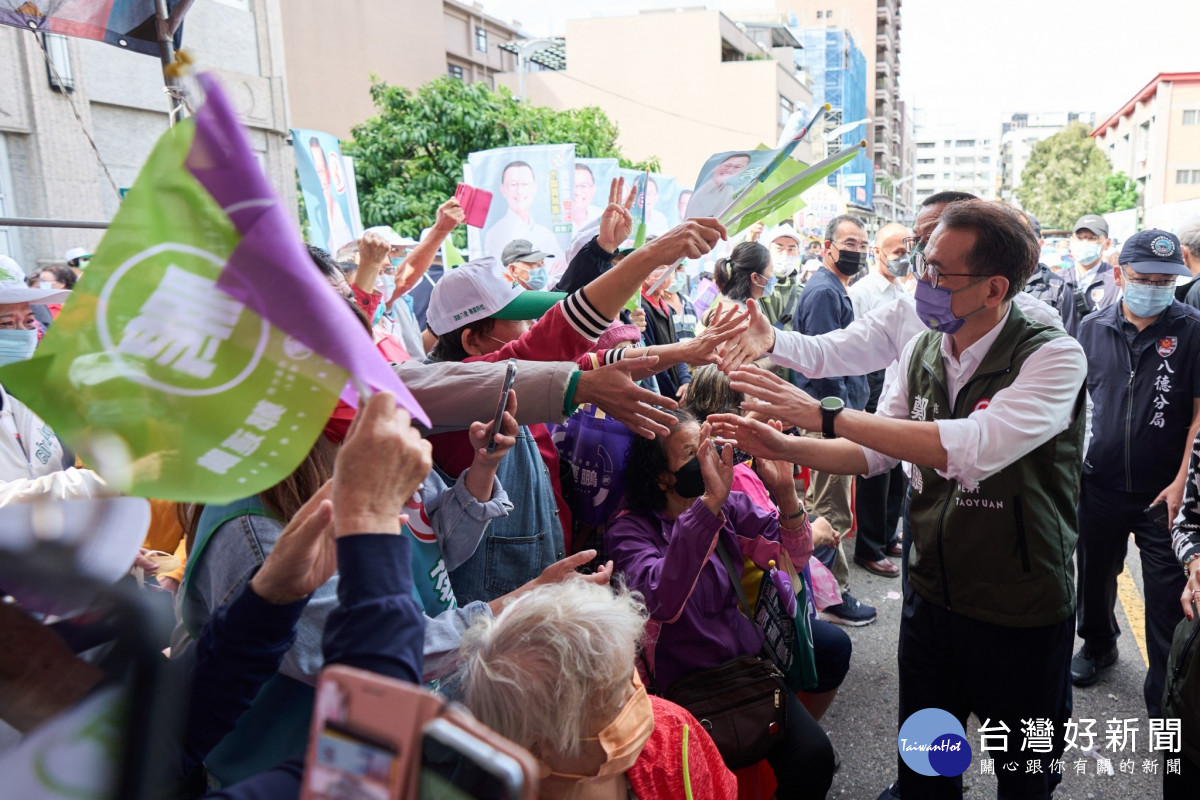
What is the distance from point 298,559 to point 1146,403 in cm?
381

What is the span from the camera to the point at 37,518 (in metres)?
0.89

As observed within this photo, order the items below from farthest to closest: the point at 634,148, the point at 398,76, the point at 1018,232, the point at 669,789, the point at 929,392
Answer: the point at 634,148
the point at 398,76
the point at 929,392
the point at 1018,232
the point at 669,789

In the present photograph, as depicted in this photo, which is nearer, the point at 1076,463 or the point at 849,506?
the point at 1076,463

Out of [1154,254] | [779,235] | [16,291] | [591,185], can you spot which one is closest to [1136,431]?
[1154,254]

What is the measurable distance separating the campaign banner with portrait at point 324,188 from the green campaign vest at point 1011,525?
4930 mm

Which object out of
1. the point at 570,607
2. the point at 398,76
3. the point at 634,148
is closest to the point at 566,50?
the point at 634,148

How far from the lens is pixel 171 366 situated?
942 mm

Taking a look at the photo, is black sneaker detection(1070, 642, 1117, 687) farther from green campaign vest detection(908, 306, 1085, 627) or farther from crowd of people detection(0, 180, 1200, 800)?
green campaign vest detection(908, 306, 1085, 627)

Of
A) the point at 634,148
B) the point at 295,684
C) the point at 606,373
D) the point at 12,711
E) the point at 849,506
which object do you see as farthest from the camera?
the point at 634,148

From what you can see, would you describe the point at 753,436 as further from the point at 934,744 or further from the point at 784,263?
the point at 784,263

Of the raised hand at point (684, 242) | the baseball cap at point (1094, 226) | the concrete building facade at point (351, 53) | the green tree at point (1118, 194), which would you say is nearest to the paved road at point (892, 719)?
the raised hand at point (684, 242)

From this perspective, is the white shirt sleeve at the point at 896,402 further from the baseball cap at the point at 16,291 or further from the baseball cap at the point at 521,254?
the baseball cap at the point at 521,254

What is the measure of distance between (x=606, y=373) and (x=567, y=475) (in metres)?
0.79

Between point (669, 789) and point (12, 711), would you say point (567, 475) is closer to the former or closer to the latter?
point (669, 789)
